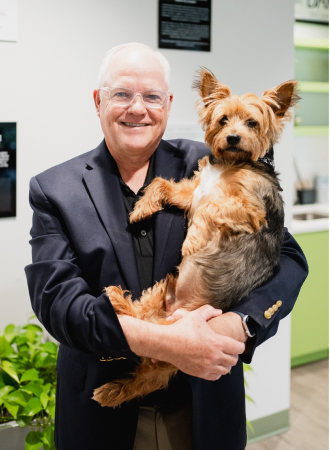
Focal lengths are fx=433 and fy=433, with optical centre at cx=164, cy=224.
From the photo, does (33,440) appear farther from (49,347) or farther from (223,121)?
(223,121)

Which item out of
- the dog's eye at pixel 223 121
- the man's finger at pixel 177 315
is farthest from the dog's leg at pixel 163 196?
the man's finger at pixel 177 315

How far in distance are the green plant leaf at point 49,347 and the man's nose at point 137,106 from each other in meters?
1.54

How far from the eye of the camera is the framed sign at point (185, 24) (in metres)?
2.57

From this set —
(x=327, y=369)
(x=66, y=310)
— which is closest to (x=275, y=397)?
(x=327, y=369)

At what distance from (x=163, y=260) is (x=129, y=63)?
701 millimetres

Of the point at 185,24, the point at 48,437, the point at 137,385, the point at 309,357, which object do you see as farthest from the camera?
the point at 309,357

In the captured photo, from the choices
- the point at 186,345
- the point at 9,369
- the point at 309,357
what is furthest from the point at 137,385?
the point at 309,357

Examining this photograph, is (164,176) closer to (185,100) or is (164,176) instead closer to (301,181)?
(185,100)

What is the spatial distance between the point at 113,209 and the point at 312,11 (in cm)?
393

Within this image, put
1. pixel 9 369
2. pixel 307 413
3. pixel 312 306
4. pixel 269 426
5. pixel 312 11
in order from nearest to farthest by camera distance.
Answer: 1. pixel 9 369
2. pixel 269 426
3. pixel 307 413
4. pixel 312 306
5. pixel 312 11

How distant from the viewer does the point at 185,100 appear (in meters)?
2.74

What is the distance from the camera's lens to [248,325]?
1427 millimetres

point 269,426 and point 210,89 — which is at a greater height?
point 210,89

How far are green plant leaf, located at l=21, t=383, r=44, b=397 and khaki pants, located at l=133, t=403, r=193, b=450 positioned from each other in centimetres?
87
